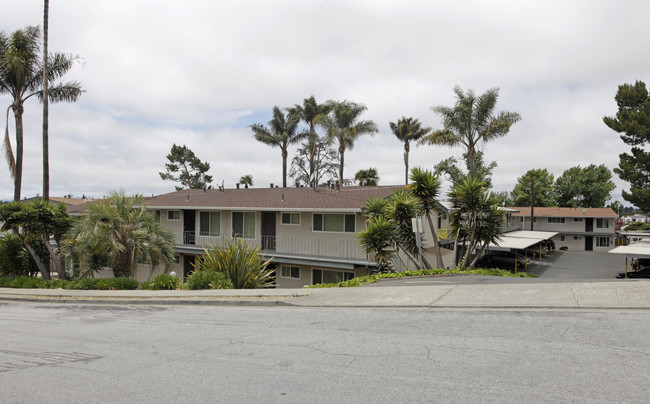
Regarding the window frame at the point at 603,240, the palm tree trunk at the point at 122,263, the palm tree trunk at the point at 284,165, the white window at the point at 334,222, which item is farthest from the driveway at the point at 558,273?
the palm tree trunk at the point at 284,165

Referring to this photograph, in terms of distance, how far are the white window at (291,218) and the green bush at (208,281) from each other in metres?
6.78

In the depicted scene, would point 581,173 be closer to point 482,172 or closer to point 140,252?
point 482,172

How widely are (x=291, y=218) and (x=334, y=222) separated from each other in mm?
2438

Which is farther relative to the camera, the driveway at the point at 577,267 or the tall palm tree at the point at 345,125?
the tall palm tree at the point at 345,125

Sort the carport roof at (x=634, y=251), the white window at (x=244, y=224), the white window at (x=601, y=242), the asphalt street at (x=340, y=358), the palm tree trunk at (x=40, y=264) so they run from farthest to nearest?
the white window at (x=601, y=242), the white window at (x=244, y=224), the carport roof at (x=634, y=251), the palm tree trunk at (x=40, y=264), the asphalt street at (x=340, y=358)

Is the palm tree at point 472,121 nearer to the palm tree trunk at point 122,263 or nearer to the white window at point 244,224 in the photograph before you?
the white window at point 244,224

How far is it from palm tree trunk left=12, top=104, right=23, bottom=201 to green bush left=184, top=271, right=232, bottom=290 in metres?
15.4

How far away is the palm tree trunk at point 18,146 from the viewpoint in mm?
22312

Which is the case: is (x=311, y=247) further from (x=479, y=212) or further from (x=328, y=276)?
(x=479, y=212)

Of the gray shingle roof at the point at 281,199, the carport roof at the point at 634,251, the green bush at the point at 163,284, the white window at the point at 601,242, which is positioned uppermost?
the gray shingle roof at the point at 281,199

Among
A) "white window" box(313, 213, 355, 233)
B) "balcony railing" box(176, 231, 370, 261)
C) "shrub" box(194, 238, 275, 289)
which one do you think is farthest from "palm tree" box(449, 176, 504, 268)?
"shrub" box(194, 238, 275, 289)

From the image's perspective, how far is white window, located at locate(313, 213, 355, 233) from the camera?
18234mm

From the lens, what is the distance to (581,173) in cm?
6425

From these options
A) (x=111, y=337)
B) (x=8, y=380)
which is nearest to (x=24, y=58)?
(x=111, y=337)
